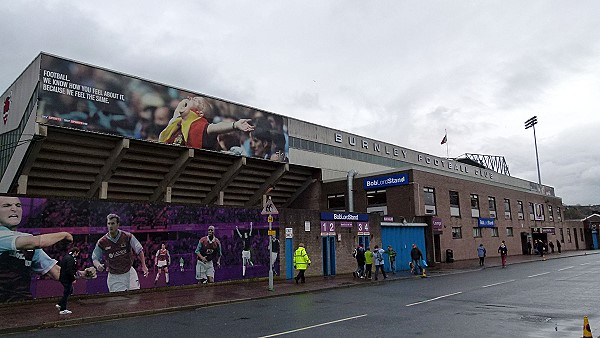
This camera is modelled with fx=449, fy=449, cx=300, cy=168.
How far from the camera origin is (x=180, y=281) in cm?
1823

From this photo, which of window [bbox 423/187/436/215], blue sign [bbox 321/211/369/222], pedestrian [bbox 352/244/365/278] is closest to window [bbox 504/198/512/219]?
window [bbox 423/187/436/215]

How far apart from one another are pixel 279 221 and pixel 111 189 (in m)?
13.1

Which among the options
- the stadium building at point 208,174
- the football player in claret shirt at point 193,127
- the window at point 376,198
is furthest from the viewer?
the window at point 376,198

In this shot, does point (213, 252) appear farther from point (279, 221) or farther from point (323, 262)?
point (323, 262)

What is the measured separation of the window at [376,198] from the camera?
3634cm

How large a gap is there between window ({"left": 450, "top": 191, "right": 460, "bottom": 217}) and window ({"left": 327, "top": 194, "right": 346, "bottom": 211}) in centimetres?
926

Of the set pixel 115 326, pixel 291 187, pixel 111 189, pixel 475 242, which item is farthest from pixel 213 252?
pixel 475 242

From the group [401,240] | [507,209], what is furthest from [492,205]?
[401,240]

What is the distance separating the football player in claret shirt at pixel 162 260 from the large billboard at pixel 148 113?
33.7 feet

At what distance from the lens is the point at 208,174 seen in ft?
107

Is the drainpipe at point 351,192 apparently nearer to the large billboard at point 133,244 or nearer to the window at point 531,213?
the large billboard at point 133,244

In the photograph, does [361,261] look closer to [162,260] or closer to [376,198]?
[162,260]

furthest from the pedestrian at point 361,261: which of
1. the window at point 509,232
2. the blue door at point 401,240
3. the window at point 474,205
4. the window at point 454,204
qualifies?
the window at point 509,232

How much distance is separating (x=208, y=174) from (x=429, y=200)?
57.2ft
